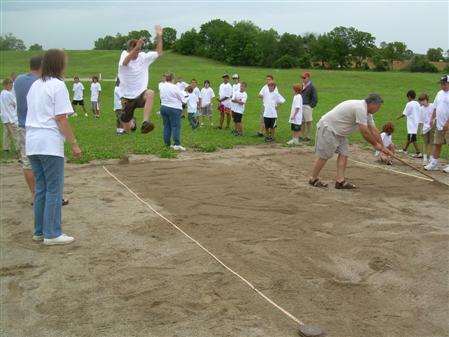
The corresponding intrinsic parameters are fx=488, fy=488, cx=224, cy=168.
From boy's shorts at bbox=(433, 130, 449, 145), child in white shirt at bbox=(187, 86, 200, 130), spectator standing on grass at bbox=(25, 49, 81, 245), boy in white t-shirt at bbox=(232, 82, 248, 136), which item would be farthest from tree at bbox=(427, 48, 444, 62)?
spectator standing on grass at bbox=(25, 49, 81, 245)

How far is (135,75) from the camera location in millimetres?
7598

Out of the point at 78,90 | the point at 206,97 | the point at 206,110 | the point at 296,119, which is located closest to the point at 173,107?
the point at 296,119

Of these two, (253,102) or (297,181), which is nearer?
(297,181)

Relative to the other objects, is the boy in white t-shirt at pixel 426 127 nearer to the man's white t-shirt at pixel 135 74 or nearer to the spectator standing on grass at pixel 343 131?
the spectator standing on grass at pixel 343 131

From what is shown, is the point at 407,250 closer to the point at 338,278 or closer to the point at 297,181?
the point at 338,278

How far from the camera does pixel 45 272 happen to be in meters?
4.90

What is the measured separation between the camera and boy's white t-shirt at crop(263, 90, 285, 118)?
44.7 ft

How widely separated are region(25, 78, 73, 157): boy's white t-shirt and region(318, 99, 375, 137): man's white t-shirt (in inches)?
187

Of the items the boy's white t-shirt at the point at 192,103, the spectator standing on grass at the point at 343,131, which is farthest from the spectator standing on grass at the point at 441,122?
the boy's white t-shirt at the point at 192,103

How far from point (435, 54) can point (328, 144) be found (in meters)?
82.6

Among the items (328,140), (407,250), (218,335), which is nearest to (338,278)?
(407,250)

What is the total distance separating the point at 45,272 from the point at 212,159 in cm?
629

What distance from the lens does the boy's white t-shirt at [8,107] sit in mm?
10409

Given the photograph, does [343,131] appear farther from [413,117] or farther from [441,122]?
[413,117]
